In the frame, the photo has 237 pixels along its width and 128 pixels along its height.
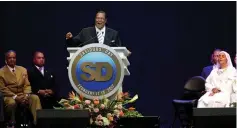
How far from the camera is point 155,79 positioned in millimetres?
11023

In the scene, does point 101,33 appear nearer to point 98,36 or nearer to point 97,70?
point 98,36

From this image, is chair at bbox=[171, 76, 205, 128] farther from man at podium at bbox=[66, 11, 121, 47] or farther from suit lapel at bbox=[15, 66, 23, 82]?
suit lapel at bbox=[15, 66, 23, 82]

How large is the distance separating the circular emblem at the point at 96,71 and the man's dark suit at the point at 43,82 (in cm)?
188

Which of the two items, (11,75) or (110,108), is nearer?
(110,108)

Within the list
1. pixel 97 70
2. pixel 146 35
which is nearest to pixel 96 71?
pixel 97 70

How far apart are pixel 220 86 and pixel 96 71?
2117mm

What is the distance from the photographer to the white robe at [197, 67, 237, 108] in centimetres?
816

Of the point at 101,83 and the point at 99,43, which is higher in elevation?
the point at 99,43

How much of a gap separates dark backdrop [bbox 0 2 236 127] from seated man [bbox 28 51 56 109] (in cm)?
172

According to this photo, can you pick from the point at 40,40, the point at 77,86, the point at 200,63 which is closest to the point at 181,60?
the point at 200,63

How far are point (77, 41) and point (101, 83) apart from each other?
3.00 feet

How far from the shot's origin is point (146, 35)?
10945 millimetres

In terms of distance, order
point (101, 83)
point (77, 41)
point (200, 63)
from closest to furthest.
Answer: point (101, 83), point (77, 41), point (200, 63)

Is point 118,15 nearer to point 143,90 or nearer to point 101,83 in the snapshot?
point 143,90
